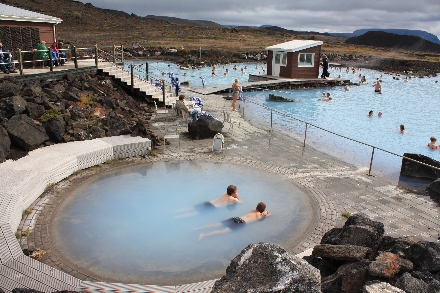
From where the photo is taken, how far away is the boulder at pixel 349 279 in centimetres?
460

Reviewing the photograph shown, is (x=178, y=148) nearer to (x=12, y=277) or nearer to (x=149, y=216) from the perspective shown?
(x=149, y=216)

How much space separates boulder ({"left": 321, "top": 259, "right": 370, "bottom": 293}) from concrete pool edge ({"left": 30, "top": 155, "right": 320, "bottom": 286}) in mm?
1866

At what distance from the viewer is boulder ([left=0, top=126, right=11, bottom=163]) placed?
9297 millimetres

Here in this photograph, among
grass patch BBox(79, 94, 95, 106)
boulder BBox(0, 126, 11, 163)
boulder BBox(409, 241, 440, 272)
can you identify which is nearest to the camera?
boulder BBox(409, 241, 440, 272)

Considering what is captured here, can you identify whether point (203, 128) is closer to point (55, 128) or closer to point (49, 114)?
point (55, 128)

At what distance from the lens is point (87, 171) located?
10320mm

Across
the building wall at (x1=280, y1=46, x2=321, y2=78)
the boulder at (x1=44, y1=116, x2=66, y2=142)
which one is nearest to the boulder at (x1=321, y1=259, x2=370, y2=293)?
the boulder at (x1=44, y1=116, x2=66, y2=142)

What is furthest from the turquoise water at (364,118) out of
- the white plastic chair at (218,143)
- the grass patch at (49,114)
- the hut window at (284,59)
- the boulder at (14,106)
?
the boulder at (14,106)

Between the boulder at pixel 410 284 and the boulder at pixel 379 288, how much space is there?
0.63 ft

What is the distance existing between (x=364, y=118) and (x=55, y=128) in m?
17.8

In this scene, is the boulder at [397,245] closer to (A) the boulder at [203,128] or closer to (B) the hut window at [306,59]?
(A) the boulder at [203,128]

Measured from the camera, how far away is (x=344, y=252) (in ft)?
17.2

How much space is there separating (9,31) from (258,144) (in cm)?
1313

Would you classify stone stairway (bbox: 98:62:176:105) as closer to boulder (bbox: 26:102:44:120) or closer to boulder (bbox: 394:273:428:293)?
boulder (bbox: 26:102:44:120)
